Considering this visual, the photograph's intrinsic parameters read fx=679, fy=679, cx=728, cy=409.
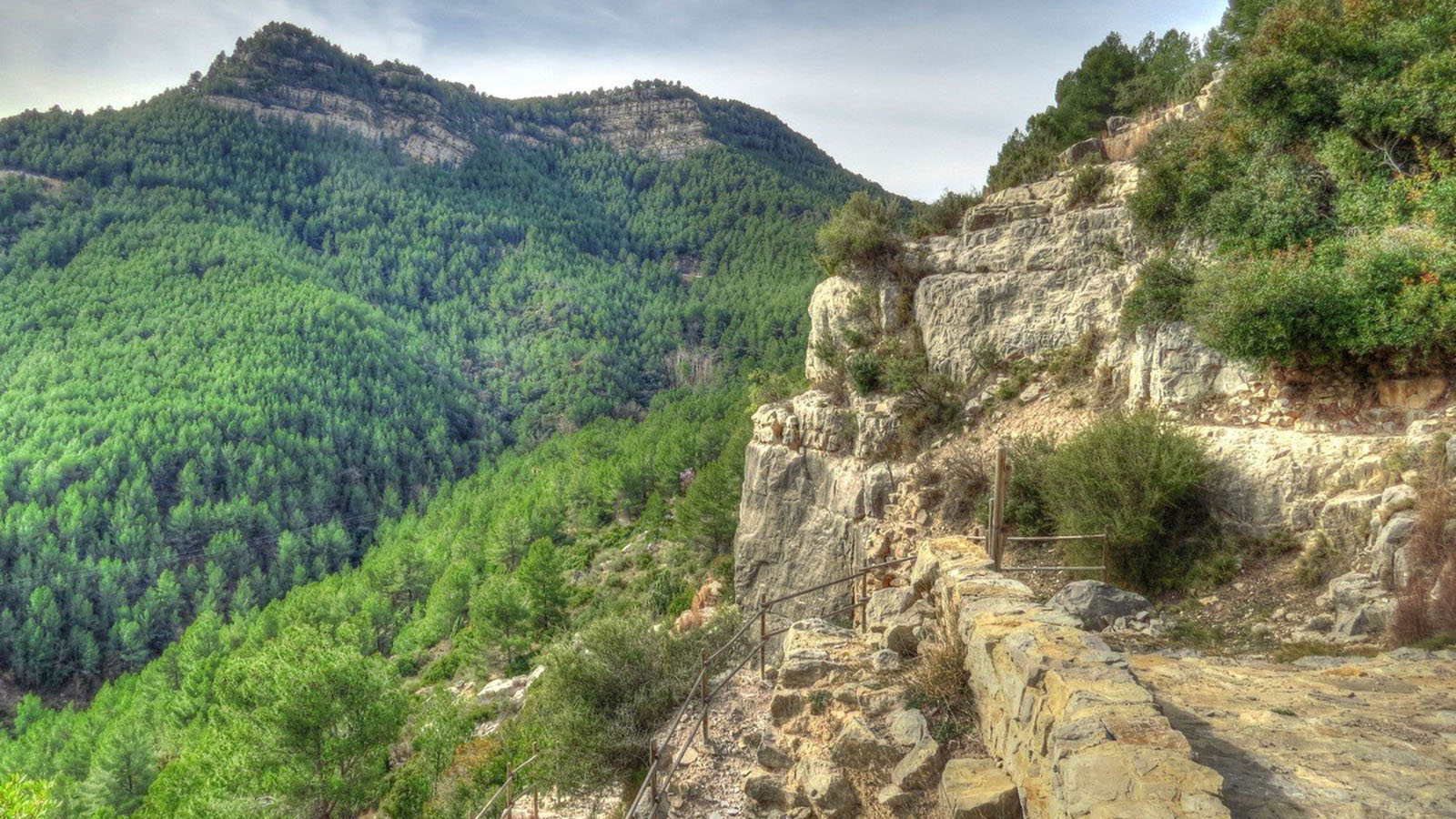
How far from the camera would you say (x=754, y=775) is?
6871 mm

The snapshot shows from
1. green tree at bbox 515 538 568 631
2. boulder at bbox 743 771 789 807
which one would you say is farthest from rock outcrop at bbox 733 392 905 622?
green tree at bbox 515 538 568 631

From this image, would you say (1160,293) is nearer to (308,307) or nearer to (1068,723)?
(1068,723)

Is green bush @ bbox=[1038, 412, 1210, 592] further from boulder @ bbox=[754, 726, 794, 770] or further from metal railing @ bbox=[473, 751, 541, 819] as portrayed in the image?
metal railing @ bbox=[473, 751, 541, 819]

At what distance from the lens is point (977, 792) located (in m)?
→ 4.82

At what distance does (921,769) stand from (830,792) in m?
0.91

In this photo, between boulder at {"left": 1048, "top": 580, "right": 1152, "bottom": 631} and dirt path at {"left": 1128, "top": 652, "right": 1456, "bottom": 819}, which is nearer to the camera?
dirt path at {"left": 1128, "top": 652, "right": 1456, "bottom": 819}

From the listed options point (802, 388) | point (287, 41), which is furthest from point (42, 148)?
point (802, 388)

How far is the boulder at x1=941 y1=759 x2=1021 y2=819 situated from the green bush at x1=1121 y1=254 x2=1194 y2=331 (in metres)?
9.79

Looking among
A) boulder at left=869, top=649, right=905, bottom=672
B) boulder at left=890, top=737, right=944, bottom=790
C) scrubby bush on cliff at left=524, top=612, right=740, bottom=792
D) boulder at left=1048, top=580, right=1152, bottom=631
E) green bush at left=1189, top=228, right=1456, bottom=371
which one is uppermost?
green bush at left=1189, top=228, right=1456, bottom=371

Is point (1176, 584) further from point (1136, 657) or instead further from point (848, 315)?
point (848, 315)

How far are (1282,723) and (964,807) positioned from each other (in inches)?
101

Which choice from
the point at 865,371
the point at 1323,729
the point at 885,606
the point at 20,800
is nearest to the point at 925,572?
the point at 885,606

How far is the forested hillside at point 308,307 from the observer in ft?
206

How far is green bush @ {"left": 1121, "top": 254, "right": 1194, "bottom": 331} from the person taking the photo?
11906 millimetres
